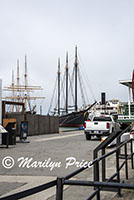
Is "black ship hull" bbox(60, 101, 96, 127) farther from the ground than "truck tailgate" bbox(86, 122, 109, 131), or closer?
closer

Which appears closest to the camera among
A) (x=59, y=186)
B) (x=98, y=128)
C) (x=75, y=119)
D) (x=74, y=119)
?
(x=59, y=186)

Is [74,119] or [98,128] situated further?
[74,119]

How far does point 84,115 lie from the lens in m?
59.0

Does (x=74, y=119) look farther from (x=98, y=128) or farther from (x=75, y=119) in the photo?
(x=98, y=128)

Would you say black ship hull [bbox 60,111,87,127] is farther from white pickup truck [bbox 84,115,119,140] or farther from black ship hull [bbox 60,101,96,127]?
white pickup truck [bbox 84,115,119,140]

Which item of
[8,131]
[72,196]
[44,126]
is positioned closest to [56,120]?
[44,126]

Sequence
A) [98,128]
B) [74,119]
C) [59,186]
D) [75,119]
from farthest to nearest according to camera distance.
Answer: [74,119] < [75,119] < [98,128] < [59,186]

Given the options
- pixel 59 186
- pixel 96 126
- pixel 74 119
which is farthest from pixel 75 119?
pixel 59 186

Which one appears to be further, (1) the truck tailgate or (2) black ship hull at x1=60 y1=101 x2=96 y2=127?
(2) black ship hull at x1=60 y1=101 x2=96 y2=127

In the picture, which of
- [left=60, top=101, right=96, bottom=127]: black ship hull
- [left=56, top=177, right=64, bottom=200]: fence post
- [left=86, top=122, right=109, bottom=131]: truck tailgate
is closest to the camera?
[left=56, top=177, right=64, bottom=200]: fence post

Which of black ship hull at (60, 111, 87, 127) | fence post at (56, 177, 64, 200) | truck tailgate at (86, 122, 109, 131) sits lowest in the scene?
black ship hull at (60, 111, 87, 127)

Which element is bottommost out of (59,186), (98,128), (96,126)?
(98,128)

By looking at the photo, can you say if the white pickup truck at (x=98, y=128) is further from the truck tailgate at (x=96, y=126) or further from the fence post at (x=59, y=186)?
the fence post at (x=59, y=186)

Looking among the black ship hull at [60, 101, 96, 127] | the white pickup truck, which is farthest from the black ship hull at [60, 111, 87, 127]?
the white pickup truck
